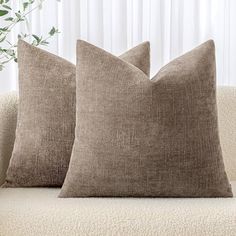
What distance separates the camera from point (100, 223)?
1.65 meters

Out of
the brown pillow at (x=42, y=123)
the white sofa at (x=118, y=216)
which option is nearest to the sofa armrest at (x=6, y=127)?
the brown pillow at (x=42, y=123)

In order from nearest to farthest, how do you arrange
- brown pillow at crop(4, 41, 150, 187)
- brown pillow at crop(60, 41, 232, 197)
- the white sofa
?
1. the white sofa
2. brown pillow at crop(60, 41, 232, 197)
3. brown pillow at crop(4, 41, 150, 187)

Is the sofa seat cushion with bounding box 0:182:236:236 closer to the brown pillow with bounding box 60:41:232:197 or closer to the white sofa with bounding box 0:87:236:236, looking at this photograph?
the white sofa with bounding box 0:87:236:236

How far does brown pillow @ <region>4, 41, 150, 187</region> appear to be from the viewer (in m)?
2.04

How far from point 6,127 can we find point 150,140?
1.93ft

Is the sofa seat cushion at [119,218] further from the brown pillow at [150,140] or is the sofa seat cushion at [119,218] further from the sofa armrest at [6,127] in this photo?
the sofa armrest at [6,127]

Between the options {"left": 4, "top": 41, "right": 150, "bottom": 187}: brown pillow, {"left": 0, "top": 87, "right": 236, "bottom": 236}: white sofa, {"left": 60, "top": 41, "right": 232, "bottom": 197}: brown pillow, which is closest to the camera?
{"left": 0, "top": 87, "right": 236, "bottom": 236}: white sofa

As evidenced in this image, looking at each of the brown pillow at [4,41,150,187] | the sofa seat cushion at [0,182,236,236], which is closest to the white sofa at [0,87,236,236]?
the sofa seat cushion at [0,182,236,236]

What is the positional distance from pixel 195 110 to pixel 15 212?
2.06 ft

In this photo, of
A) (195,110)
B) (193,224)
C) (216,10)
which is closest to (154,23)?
(216,10)

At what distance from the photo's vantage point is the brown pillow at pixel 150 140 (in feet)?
6.10

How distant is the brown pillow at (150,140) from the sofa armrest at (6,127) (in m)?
0.34

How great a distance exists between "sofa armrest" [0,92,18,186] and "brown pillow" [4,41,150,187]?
0.26 feet

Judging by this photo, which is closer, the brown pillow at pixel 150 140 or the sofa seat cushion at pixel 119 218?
the sofa seat cushion at pixel 119 218
